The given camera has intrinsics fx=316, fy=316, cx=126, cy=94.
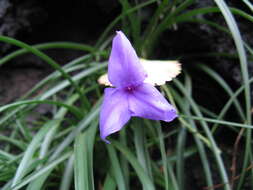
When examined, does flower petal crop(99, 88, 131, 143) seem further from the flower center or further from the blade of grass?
the blade of grass

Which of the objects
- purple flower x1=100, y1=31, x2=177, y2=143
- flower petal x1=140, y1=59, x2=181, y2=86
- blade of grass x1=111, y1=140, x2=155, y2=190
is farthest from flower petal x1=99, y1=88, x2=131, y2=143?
blade of grass x1=111, y1=140, x2=155, y2=190

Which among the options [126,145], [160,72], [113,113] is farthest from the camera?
[126,145]

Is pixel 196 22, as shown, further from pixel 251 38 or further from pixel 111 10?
pixel 111 10

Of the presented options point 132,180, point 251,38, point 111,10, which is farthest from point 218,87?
point 111,10

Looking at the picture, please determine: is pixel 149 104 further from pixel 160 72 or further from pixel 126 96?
pixel 160 72

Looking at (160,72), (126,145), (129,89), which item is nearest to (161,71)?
(160,72)

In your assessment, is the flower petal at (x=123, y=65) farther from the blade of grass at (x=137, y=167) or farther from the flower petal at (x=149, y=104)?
the blade of grass at (x=137, y=167)
